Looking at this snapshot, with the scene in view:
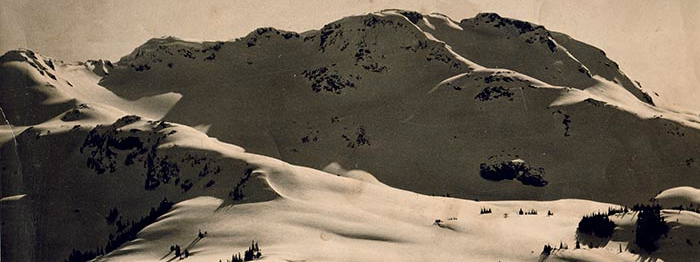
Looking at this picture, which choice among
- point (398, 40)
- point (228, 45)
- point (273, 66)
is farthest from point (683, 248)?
point (228, 45)

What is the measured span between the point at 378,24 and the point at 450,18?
17861 millimetres

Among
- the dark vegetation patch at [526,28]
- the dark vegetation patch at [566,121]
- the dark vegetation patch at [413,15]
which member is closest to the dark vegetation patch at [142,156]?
the dark vegetation patch at [566,121]

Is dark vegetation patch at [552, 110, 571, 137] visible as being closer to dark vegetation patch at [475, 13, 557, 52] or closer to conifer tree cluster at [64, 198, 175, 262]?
dark vegetation patch at [475, 13, 557, 52]

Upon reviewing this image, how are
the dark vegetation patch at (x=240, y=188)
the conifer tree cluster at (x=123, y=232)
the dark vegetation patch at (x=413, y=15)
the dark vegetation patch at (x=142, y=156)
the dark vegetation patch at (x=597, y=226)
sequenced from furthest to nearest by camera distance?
the dark vegetation patch at (x=413, y=15)
the dark vegetation patch at (x=142, y=156)
the dark vegetation patch at (x=240, y=188)
the conifer tree cluster at (x=123, y=232)
the dark vegetation patch at (x=597, y=226)

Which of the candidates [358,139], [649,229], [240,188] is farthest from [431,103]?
[649,229]

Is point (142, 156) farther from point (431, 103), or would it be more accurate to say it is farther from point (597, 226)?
point (597, 226)

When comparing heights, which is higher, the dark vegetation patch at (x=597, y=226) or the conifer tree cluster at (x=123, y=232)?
the dark vegetation patch at (x=597, y=226)

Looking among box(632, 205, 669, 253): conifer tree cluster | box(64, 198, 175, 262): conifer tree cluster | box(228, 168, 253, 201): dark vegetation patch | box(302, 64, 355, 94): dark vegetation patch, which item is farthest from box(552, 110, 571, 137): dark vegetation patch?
box(64, 198, 175, 262): conifer tree cluster

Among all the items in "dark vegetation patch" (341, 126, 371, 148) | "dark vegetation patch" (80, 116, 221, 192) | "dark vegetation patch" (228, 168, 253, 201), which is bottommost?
"dark vegetation patch" (228, 168, 253, 201)

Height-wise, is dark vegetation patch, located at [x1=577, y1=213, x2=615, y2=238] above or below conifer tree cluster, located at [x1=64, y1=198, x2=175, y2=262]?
above

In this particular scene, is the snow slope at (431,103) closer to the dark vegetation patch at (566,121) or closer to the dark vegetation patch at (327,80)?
the dark vegetation patch at (566,121)

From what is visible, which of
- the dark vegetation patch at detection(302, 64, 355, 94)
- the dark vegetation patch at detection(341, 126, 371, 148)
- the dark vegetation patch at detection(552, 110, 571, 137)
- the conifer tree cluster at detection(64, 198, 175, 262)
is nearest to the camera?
the conifer tree cluster at detection(64, 198, 175, 262)

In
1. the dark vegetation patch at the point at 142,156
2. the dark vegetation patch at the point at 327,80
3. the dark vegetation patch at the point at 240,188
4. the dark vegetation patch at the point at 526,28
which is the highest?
the dark vegetation patch at the point at 526,28

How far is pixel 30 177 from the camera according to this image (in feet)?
200
